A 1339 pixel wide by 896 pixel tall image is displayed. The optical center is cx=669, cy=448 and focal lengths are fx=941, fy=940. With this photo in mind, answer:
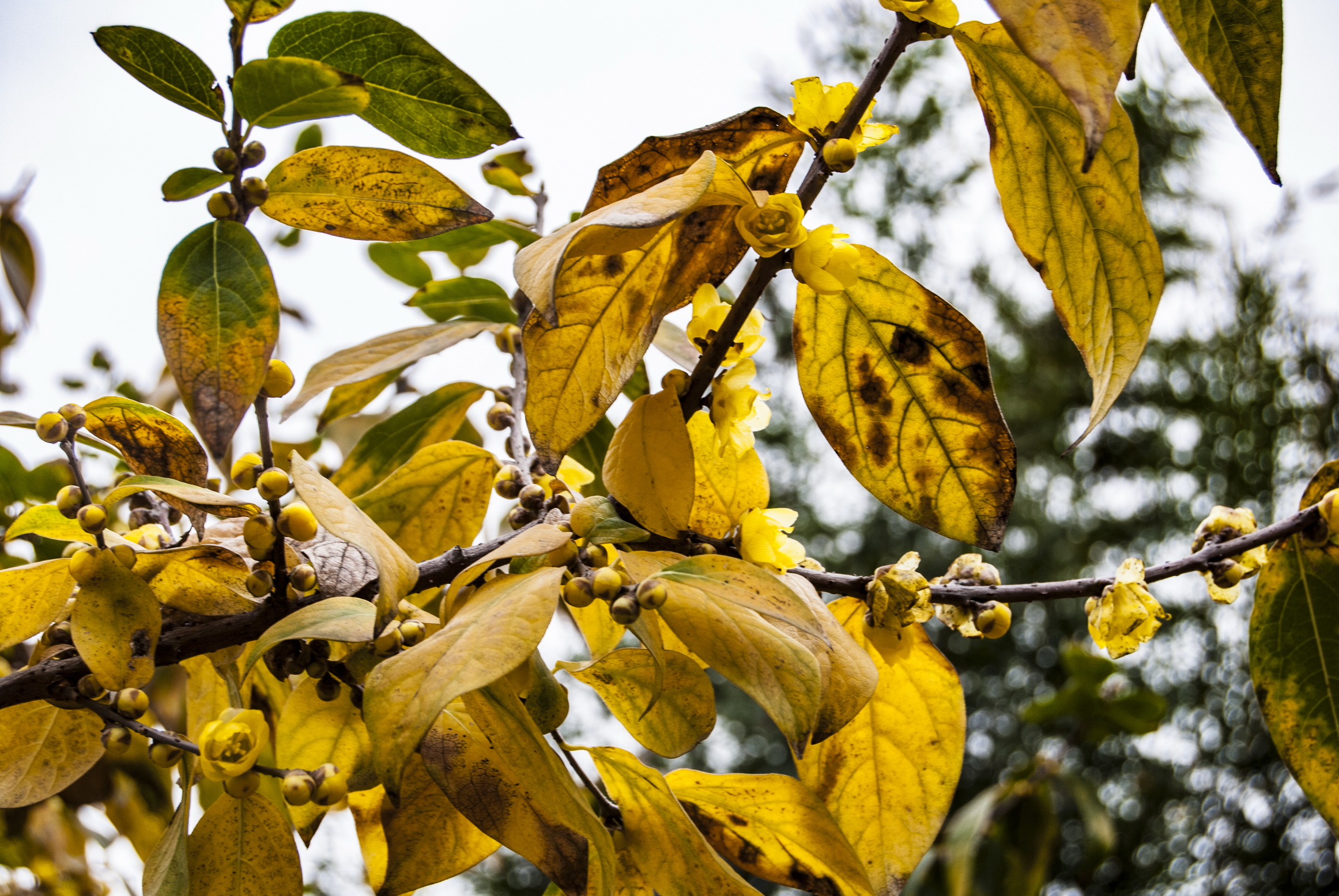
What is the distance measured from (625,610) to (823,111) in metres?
0.14

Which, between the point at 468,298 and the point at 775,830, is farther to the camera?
the point at 468,298

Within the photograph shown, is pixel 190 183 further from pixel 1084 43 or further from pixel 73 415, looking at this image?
pixel 1084 43

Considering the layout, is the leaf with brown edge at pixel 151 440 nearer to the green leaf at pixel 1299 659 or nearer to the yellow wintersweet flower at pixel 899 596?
the yellow wintersweet flower at pixel 899 596

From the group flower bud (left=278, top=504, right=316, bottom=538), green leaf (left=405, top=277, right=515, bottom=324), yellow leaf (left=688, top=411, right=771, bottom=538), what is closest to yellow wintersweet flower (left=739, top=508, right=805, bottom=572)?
yellow leaf (left=688, top=411, right=771, bottom=538)

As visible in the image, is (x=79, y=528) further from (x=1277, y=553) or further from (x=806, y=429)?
(x=806, y=429)

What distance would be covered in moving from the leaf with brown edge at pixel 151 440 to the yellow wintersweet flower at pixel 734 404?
154 millimetres

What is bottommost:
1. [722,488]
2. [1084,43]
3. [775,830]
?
[775,830]

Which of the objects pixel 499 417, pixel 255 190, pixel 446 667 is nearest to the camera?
pixel 446 667

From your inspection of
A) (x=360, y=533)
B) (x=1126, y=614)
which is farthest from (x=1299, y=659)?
(x=360, y=533)

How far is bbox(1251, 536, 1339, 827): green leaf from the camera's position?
0.29 m

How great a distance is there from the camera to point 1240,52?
0.76ft

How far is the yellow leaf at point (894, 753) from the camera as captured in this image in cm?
28

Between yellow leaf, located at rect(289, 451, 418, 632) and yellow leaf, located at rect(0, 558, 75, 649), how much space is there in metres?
0.08

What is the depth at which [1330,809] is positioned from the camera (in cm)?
28
